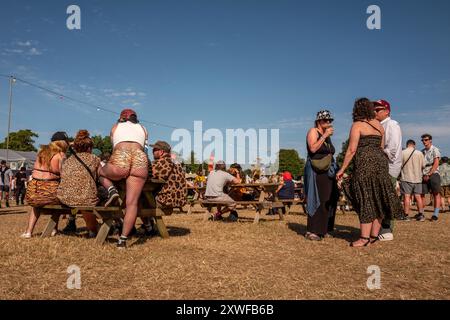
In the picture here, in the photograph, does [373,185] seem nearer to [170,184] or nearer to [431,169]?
[170,184]

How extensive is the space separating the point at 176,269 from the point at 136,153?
1801mm

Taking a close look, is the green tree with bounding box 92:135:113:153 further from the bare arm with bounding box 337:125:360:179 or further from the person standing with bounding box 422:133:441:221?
the bare arm with bounding box 337:125:360:179

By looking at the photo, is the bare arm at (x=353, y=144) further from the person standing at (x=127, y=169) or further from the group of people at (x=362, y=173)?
the person standing at (x=127, y=169)

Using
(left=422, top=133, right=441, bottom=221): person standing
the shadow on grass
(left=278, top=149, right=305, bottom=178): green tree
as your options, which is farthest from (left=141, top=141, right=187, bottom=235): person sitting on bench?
(left=278, top=149, right=305, bottom=178): green tree

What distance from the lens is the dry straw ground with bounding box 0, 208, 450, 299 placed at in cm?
296

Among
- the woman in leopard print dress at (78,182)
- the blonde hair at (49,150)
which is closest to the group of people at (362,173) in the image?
the woman in leopard print dress at (78,182)

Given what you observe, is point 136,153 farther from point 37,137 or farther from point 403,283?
point 37,137

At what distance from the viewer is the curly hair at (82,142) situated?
5590 millimetres

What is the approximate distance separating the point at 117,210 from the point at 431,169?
325 inches

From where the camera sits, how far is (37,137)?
92875 millimetres

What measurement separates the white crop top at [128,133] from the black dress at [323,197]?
101 inches

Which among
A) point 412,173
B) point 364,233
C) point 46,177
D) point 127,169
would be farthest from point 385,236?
point 46,177

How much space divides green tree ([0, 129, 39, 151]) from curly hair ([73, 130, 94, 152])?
281 feet
